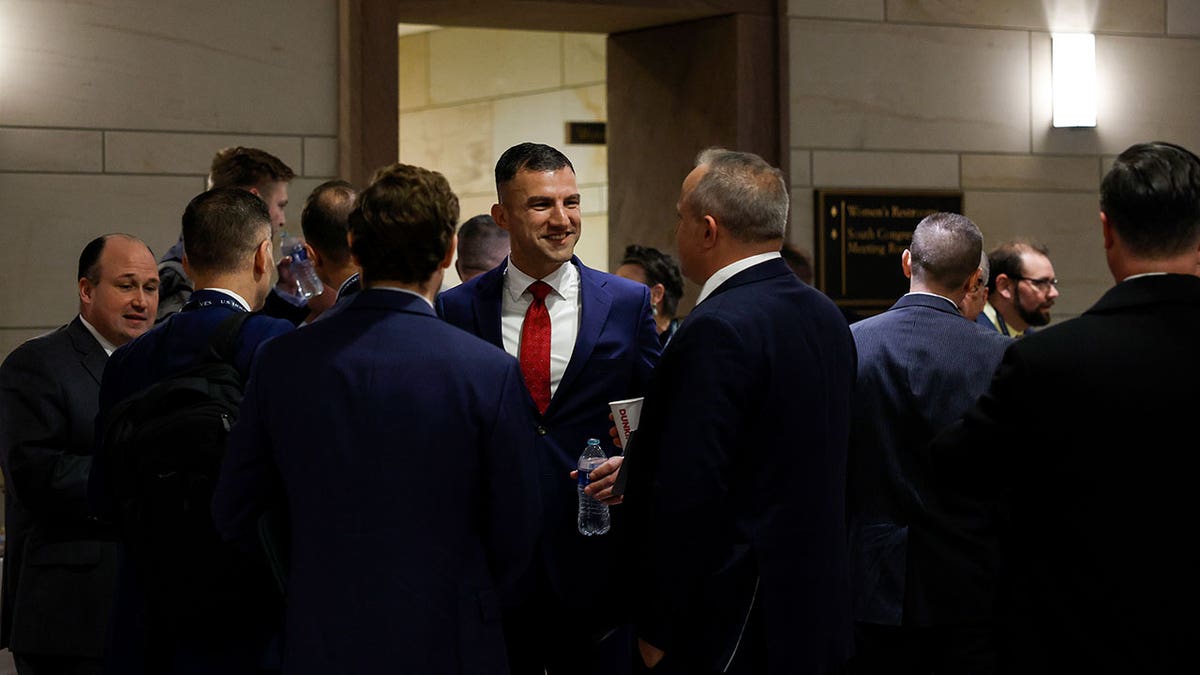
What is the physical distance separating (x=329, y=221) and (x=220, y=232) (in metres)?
0.49

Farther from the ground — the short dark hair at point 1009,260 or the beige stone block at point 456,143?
the beige stone block at point 456,143

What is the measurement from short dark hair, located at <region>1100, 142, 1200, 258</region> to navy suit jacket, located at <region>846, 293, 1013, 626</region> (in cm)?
110

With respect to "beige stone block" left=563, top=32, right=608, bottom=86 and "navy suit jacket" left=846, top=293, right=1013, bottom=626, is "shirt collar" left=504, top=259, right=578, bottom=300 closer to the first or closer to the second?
"navy suit jacket" left=846, top=293, right=1013, bottom=626

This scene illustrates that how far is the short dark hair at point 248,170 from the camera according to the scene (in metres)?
4.73

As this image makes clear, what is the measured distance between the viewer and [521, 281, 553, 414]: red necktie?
12.3 feet

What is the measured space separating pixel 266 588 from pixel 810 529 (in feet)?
3.89

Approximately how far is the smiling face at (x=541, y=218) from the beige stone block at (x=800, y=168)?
369cm

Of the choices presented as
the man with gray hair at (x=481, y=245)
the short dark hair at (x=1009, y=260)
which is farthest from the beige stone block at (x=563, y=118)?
the man with gray hair at (x=481, y=245)

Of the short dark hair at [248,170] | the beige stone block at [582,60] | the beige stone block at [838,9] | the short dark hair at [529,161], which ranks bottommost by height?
the short dark hair at [529,161]

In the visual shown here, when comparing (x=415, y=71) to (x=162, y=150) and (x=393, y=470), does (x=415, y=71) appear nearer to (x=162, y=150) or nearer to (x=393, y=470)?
(x=162, y=150)

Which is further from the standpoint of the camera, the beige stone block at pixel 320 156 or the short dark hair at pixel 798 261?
the beige stone block at pixel 320 156

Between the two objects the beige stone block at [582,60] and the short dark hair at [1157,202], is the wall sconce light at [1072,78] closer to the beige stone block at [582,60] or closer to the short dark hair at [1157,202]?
the beige stone block at [582,60]

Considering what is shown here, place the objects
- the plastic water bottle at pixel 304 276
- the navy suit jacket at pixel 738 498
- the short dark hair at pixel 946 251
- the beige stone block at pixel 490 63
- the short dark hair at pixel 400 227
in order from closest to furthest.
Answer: the short dark hair at pixel 400 227 < the navy suit jacket at pixel 738 498 < the short dark hair at pixel 946 251 < the plastic water bottle at pixel 304 276 < the beige stone block at pixel 490 63

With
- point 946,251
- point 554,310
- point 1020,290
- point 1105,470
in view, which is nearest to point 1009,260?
point 1020,290
